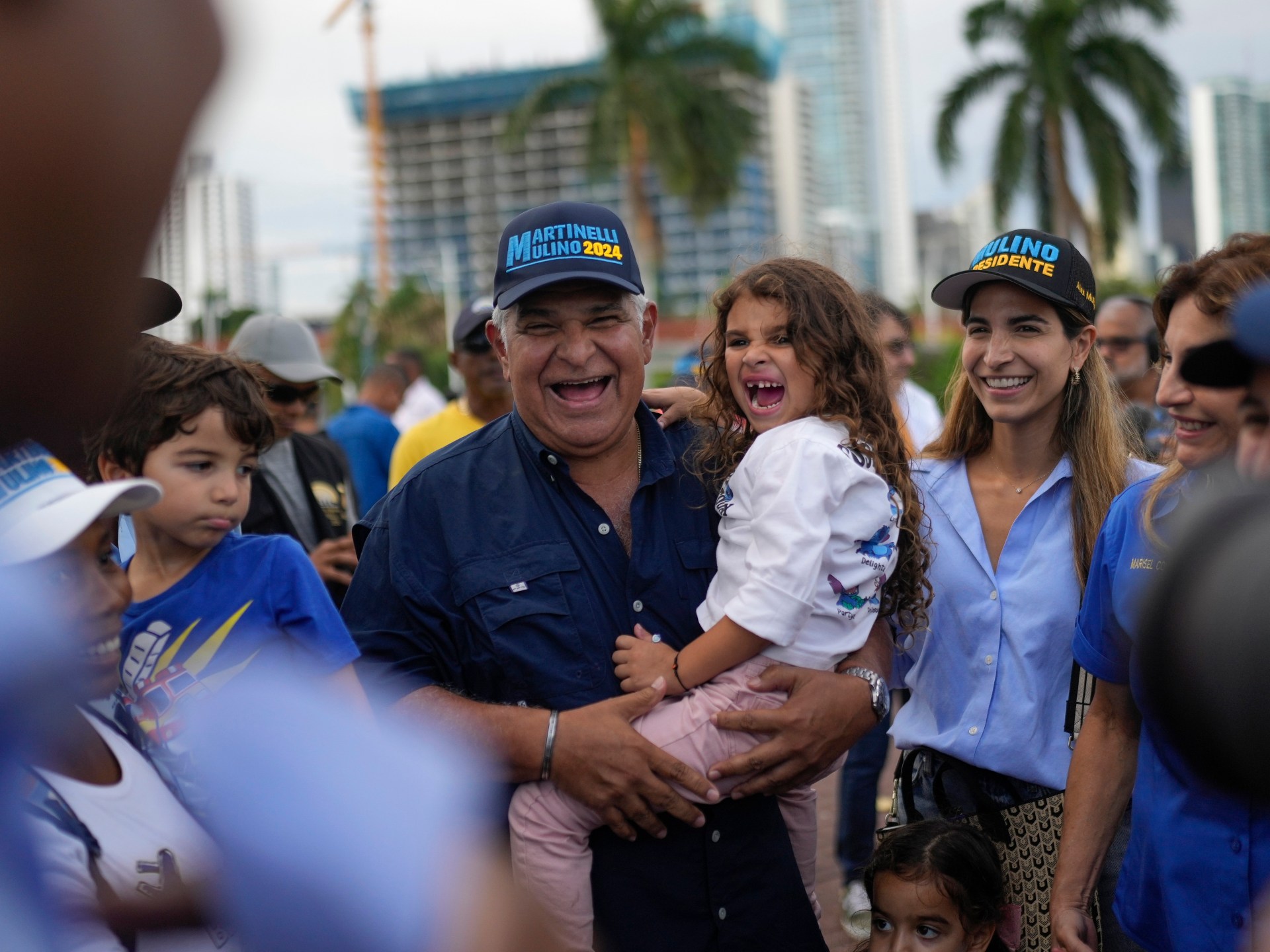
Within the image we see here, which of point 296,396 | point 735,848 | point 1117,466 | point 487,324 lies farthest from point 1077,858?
point 296,396

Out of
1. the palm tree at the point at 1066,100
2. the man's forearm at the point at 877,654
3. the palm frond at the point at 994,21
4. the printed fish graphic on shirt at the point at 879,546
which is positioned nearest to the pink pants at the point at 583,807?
the man's forearm at the point at 877,654

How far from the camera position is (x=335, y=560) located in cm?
425

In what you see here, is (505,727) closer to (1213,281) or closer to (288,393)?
(1213,281)

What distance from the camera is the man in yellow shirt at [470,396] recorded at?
19.6 feet

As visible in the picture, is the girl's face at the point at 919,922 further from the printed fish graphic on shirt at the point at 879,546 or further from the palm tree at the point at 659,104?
the palm tree at the point at 659,104

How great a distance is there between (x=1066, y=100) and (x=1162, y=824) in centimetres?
2962

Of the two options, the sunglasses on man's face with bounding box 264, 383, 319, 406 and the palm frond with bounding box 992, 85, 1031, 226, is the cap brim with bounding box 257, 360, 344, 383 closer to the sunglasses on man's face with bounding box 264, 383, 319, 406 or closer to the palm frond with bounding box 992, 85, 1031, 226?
the sunglasses on man's face with bounding box 264, 383, 319, 406

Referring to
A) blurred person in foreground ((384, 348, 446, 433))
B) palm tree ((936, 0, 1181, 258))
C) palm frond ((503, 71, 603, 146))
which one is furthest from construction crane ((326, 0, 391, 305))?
blurred person in foreground ((384, 348, 446, 433))

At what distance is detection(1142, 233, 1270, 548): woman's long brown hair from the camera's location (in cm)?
241

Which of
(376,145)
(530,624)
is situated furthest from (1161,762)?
(376,145)

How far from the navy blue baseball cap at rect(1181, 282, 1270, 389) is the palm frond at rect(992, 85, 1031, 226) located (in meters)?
28.8

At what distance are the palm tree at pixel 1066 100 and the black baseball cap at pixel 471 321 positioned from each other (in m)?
24.2

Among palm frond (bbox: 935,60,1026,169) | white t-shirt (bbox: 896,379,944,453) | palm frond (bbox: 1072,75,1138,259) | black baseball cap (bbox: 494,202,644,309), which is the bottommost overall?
white t-shirt (bbox: 896,379,944,453)

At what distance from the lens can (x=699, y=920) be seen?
8.63ft
